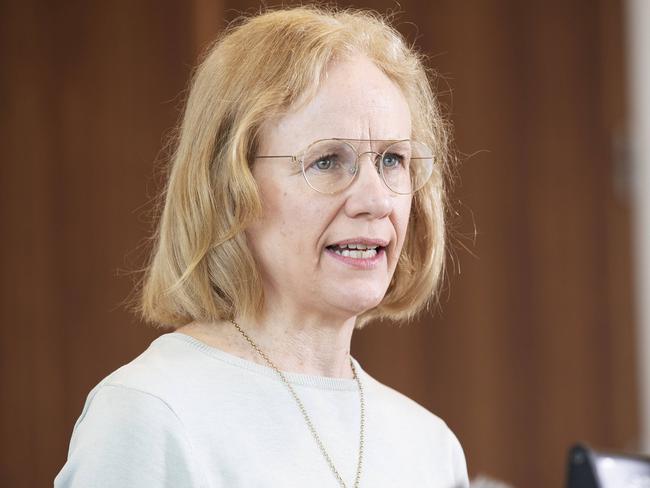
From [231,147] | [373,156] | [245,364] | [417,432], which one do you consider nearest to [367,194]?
[373,156]

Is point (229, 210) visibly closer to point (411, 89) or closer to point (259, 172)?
point (259, 172)

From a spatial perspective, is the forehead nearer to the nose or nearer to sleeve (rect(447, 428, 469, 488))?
the nose

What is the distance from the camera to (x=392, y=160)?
172 centimetres

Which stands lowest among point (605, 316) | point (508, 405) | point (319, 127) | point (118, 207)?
point (508, 405)

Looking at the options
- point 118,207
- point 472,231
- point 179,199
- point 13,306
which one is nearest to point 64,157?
point 118,207

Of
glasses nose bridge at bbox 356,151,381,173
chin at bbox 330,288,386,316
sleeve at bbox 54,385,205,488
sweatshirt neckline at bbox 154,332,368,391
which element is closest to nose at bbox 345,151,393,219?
glasses nose bridge at bbox 356,151,381,173

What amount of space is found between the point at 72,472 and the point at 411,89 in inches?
33.9

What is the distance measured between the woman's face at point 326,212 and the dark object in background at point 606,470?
1.50ft

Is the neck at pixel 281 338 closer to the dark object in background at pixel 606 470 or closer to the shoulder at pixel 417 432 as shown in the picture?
the shoulder at pixel 417 432

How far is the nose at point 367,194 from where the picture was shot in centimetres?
163

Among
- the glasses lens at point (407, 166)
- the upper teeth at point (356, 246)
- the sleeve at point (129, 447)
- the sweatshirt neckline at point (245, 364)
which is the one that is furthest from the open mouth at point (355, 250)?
the sleeve at point (129, 447)

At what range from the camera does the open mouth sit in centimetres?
166

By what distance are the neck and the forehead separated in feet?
0.91

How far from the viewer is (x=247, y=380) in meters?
1.62
